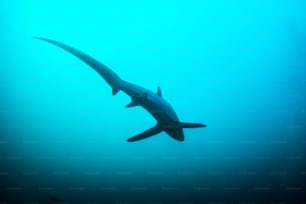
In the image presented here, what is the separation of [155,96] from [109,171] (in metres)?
8.79

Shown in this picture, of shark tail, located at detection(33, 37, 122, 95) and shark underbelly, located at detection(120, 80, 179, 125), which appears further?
shark underbelly, located at detection(120, 80, 179, 125)

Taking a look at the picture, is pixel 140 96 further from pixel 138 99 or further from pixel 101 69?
pixel 101 69

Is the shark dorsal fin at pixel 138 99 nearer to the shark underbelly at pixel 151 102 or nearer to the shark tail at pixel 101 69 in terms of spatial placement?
the shark underbelly at pixel 151 102

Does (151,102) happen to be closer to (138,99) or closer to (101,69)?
(138,99)

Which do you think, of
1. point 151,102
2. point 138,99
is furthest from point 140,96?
point 151,102

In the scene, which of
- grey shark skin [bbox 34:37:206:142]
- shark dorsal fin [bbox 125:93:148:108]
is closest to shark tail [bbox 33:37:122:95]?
grey shark skin [bbox 34:37:206:142]

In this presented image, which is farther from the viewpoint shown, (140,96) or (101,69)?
(140,96)

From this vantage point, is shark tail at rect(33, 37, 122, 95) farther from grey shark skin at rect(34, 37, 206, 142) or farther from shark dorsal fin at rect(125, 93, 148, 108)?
shark dorsal fin at rect(125, 93, 148, 108)

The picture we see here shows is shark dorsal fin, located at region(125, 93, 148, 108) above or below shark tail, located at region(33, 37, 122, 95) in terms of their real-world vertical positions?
below

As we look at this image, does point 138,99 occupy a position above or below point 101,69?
below

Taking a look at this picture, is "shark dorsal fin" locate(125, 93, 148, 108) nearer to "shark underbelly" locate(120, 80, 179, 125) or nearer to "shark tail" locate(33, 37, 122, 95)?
"shark underbelly" locate(120, 80, 179, 125)

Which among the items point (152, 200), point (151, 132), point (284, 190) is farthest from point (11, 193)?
point (284, 190)

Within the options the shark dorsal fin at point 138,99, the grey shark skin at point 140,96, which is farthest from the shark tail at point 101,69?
the shark dorsal fin at point 138,99

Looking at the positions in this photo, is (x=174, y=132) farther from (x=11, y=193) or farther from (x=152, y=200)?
(x=11, y=193)
